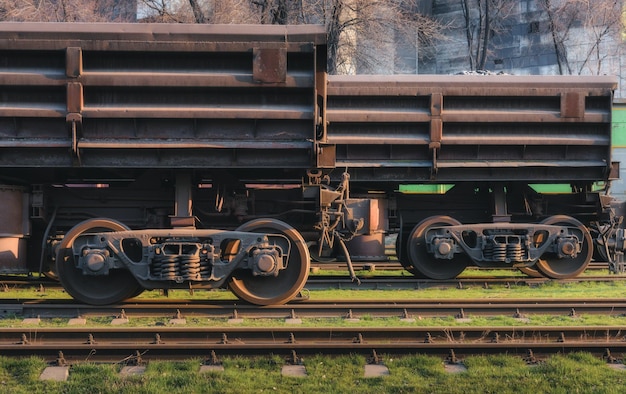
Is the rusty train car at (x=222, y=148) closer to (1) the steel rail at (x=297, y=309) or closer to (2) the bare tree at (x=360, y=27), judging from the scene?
(1) the steel rail at (x=297, y=309)

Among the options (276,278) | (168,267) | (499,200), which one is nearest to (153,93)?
(168,267)

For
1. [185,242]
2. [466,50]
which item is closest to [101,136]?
[185,242]

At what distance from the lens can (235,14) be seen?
2688 centimetres

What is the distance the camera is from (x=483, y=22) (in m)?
38.2

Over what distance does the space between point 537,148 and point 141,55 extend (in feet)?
22.6

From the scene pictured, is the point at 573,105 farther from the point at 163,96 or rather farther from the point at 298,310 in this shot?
the point at 163,96

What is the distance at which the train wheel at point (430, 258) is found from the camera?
12.8m

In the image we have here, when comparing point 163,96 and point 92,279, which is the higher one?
point 163,96

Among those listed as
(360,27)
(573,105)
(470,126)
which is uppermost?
(360,27)

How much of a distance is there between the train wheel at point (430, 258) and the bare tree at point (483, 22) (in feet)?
75.0

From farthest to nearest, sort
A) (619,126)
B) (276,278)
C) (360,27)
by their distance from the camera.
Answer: (360,27) < (619,126) < (276,278)

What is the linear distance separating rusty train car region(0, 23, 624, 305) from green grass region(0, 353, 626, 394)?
2.15 m

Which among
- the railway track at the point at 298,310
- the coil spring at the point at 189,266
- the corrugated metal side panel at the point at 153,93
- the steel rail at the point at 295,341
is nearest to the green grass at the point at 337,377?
the steel rail at the point at 295,341

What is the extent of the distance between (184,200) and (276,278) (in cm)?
163
